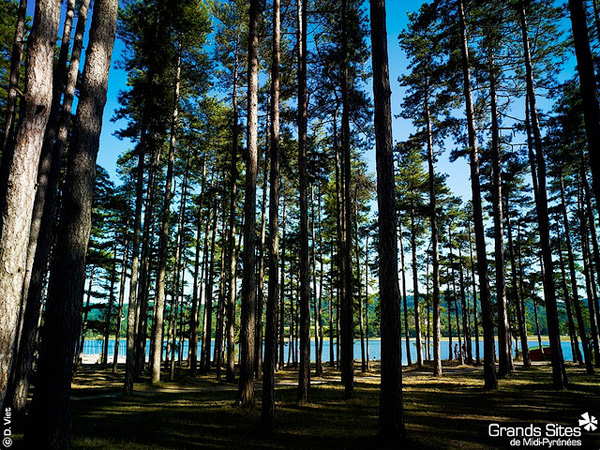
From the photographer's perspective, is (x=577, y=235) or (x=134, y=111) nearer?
(x=134, y=111)

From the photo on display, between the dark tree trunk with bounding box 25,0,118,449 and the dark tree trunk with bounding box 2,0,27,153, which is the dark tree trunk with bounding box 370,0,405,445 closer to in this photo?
the dark tree trunk with bounding box 25,0,118,449

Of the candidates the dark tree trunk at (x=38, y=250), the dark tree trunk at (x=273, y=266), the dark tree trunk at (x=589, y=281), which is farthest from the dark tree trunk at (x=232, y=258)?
the dark tree trunk at (x=589, y=281)

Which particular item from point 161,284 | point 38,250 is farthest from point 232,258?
point 38,250

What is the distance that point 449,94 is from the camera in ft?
52.1

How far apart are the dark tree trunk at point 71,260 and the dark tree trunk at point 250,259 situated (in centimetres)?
470

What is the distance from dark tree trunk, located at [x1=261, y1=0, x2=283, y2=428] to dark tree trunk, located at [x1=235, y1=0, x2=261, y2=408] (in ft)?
2.34

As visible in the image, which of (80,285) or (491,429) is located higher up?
(80,285)

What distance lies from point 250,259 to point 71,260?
5.21m

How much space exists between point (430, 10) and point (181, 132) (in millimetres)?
14497

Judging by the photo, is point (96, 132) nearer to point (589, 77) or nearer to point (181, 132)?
point (589, 77)

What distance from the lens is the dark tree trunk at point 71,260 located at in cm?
411

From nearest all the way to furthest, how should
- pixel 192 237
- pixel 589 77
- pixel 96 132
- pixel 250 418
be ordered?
pixel 96 132, pixel 589 77, pixel 250 418, pixel 192 237

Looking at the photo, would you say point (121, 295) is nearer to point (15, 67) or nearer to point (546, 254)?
point (15, 67)

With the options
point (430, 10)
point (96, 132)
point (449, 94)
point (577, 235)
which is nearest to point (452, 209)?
point (577, 235)
